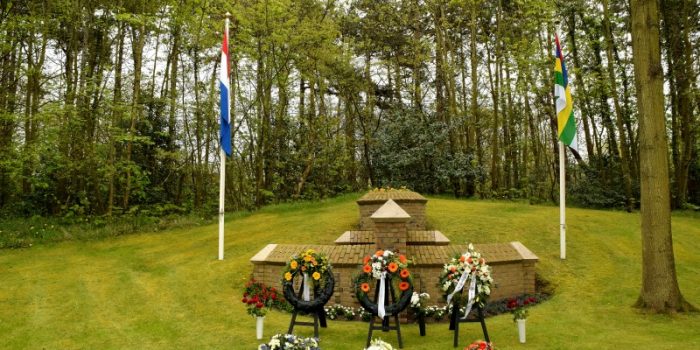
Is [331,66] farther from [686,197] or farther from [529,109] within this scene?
[686,197]

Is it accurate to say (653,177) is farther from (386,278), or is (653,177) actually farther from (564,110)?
(386,278)

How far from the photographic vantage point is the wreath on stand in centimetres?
733

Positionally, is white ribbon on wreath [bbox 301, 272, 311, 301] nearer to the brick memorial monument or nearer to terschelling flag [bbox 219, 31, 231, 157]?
the brick memorial monument

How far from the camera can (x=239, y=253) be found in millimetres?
12758

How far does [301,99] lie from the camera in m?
23.9

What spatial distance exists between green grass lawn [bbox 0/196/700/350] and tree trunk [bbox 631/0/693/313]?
1.46ft

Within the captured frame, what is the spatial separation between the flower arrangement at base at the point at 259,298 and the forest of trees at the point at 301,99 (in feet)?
27.2

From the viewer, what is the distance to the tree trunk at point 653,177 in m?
8.36

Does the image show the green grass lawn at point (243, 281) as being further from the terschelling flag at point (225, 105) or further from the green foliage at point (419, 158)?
the green foliage at point (419, 158)

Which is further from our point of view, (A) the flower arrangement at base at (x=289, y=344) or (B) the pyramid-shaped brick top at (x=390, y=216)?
(B) the pyramid-shaped brick top at (x=390, y=216)

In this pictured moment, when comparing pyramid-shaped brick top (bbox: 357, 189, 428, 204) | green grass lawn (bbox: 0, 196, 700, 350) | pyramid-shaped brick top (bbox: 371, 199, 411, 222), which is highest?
pyramid-shaped brick top (bbox: 357, 189, 428, 204)

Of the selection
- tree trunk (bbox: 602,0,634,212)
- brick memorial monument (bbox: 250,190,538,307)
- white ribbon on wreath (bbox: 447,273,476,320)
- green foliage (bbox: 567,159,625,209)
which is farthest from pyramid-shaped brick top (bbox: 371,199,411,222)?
green foliage (bbox: 567,159,625,209)

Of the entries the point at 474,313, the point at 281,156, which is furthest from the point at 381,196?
the point at 281,156

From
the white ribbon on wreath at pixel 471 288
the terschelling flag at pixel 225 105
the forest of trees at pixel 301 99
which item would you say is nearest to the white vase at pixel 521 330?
the white ribbon on wreath at pixel 471 288
